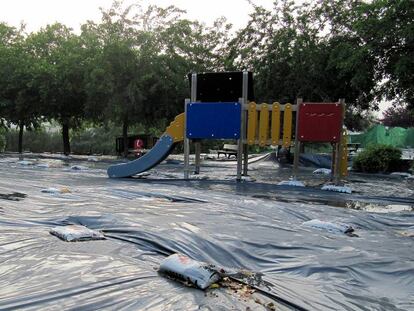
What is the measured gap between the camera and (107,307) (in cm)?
186

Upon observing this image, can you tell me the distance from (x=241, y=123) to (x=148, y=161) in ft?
6.77

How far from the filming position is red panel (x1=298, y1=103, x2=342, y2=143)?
25.2 ft

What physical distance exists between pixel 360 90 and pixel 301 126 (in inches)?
218

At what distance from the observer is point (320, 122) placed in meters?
7.78

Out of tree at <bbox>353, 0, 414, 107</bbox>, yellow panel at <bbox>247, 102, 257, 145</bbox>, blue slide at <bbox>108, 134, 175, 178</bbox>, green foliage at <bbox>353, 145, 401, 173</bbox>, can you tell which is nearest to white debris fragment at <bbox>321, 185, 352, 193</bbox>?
yellow panel at <bbox>247, 102, 257, 145</bbox>

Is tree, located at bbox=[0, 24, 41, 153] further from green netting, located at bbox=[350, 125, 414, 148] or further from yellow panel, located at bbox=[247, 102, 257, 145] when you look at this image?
green netting, located at bbox=[350, 125, 414, 148]

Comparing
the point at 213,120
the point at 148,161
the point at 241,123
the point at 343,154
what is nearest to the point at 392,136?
the point at 343,154

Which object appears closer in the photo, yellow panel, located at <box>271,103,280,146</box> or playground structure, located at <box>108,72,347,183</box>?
playground structure, located at <box>108,72,347,183</box>

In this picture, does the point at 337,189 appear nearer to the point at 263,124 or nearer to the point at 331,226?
the point at 263,124

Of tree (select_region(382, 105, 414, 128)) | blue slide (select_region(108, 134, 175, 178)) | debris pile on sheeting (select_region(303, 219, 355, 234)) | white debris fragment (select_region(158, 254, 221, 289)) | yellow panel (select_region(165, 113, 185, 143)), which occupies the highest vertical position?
tree (select_region(382, 105, 414, 128))

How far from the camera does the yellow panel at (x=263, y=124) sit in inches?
318

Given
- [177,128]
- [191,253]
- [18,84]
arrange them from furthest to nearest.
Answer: [18,84] < [177,128] < [191,253]

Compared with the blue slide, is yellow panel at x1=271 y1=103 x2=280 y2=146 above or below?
above

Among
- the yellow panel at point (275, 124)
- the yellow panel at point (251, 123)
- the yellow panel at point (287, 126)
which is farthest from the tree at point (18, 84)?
the yellow panel at point (287, 126)
